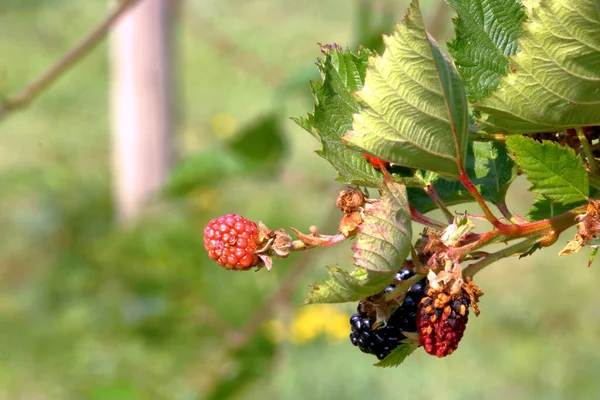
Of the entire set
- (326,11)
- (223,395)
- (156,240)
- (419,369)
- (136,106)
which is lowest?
(419,369)

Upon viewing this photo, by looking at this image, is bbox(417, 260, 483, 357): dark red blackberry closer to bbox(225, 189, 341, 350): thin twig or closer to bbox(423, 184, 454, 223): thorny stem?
bbox(423, 184, 454, 223): thorny stem

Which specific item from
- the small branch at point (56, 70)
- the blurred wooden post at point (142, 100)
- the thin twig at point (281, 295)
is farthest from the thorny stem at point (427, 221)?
the blurred wooden post at point (142, 100)

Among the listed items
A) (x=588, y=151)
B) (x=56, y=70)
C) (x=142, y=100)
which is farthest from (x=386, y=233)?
(x=142, y=100)

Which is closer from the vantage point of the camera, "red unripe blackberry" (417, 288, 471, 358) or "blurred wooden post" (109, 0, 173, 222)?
"red unripe blackberry" (417, 288, 471, 358)

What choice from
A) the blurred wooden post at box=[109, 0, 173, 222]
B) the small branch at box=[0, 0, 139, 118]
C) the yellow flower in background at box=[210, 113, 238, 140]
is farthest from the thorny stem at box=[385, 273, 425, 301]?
the yellow flower in background at box=[210, 113, 238, 140]

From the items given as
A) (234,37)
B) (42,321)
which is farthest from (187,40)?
(42,321)

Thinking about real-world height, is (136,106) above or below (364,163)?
above

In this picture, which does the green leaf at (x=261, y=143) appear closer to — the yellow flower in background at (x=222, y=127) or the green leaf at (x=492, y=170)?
the green leaf at (x=492, y=170)

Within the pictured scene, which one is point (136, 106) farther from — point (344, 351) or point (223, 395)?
point (223, 395)
